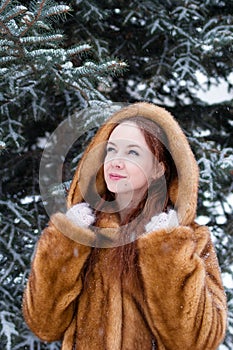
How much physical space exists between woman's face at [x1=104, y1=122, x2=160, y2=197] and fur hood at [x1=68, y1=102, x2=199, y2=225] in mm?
86

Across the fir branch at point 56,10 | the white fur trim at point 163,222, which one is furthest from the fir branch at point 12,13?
the white fur trim at point 163,222

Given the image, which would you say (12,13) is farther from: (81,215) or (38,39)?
(81,215)

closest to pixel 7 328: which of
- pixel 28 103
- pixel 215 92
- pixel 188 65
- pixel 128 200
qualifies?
pixel 28 103

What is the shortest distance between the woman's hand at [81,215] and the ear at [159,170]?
24 centimetres

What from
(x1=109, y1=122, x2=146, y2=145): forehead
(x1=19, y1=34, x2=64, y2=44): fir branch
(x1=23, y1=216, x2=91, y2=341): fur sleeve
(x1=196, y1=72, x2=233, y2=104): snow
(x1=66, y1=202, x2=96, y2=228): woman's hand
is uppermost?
(x1=19, y1=34, x2=64, y2=44): fir branch

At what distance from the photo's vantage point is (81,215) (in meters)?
1.87

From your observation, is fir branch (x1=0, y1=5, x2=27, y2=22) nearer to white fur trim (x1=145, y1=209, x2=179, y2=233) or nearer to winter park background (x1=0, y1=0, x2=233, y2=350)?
winter park background (x1=0, y1=0, x2=233, y2=350)

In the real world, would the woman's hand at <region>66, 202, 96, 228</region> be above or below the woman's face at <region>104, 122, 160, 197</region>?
below

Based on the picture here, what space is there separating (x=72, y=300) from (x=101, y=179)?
43 centimetres

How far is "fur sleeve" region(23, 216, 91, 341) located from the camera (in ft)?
5.92

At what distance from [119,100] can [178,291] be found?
258 cm

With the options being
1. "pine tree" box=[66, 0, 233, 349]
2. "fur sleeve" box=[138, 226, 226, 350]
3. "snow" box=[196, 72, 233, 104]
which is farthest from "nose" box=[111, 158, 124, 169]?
"snow" box=[196, 72, 233, 104]

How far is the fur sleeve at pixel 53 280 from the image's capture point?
181 cm

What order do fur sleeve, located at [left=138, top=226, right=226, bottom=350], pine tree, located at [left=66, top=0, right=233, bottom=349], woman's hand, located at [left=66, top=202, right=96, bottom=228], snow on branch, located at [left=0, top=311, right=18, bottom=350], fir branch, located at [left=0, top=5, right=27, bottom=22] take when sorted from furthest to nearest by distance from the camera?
pine tree, located at [left=66, top=0, right=233, bottom=349] → snow on branch, located at [left=0, top=311, right=18, bottom=350] → fir branch, located at [left=0, top=5, right=27, bottom=22] → woman's hand, located at [left=66, top=202, right=96, bottom=228] → fur sleeve, located at [left=138, top=226, right=226, bottom=350]
